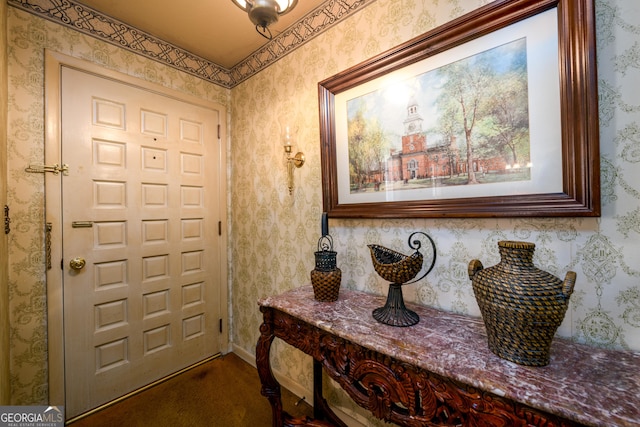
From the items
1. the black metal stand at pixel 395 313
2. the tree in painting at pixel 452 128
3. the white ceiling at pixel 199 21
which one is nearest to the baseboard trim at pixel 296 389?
the black metal stand at pixel 395 313

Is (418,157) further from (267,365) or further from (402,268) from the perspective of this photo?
(267,365)

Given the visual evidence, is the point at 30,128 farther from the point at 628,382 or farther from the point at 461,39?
the point at 628,382

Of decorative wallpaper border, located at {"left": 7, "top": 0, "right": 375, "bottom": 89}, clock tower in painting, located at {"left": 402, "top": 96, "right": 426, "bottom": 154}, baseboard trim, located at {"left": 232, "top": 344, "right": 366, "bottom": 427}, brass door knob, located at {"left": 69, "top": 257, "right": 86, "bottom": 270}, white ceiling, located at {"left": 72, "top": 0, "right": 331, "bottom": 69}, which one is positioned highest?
white ceiling, located at {"left": 72, "top": 0, "right": 331, "bottom": 69}

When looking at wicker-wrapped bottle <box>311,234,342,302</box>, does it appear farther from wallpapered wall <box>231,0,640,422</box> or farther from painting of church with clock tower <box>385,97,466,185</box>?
painting of church with clock tower <box>385,97,466,185</box>

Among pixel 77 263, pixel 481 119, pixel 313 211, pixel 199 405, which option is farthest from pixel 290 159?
pixel 199 405

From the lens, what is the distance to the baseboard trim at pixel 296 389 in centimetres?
149

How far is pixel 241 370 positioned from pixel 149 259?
1.17 metres

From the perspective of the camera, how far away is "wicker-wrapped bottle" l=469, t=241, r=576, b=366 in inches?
26.7

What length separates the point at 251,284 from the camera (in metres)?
2.17

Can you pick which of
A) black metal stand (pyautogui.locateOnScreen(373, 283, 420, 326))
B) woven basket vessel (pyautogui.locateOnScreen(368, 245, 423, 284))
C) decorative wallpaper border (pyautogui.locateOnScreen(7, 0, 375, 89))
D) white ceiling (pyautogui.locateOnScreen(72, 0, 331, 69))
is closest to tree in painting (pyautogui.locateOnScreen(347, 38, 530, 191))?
woven basket vessel (pyautogui.locateOnScreen(368, 245, 423, 284))

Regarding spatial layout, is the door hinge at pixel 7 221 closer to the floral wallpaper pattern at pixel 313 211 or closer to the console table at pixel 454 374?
the floral wallpaper pattern at pixel 313 211

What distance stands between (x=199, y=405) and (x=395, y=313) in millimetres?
1597

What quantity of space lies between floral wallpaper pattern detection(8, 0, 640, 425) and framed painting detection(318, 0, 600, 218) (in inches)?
3.1

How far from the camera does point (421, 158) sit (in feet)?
3.97
